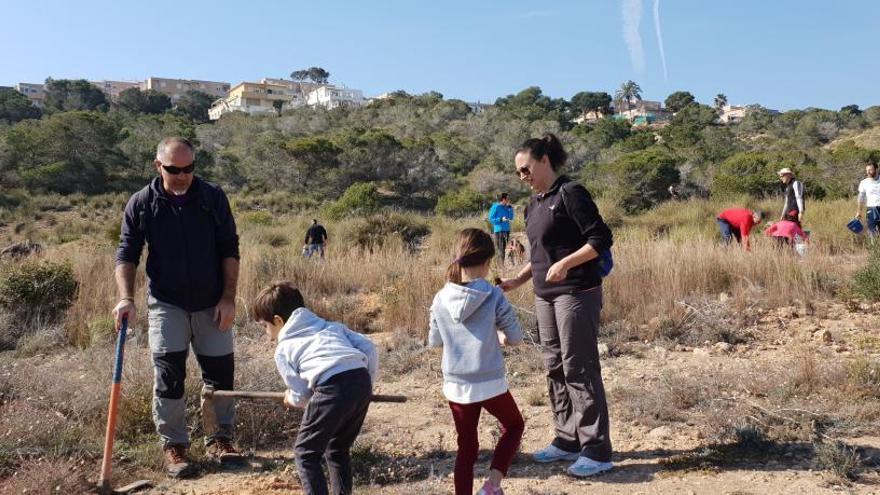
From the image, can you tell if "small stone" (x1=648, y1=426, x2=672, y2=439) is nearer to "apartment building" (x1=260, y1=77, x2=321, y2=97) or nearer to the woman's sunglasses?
the woman's sunglasses

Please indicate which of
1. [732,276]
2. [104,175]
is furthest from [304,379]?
[104,175]

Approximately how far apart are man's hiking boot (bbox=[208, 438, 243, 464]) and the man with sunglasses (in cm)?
2

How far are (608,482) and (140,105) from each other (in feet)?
277

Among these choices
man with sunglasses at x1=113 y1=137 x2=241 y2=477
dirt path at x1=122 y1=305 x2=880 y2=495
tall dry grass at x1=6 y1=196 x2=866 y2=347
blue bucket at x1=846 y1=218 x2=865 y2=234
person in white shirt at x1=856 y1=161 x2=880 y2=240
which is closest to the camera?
dirt path at x1=122 y1=305 x2=880 y2=495

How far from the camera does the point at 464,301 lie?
318cm

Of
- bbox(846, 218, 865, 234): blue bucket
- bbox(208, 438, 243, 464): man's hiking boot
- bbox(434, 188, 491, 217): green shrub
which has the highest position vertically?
bbox(434, 188, 491, 217): green shrub

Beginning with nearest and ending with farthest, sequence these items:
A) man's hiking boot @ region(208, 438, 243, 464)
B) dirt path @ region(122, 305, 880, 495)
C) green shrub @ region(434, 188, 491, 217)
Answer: dirt path @ region(122, 305, 880, 495) → man's hiking boot @ region(208, 438, 243, 464) → green shrub @ region(434, 188, 491, 217)

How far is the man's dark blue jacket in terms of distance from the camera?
3.92 m

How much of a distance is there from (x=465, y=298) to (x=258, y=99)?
115m

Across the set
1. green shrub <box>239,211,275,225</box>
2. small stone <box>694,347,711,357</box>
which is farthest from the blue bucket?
green shrub <box>239,211,275,225</box>

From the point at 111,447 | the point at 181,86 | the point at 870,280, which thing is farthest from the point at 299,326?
the point at 181,86

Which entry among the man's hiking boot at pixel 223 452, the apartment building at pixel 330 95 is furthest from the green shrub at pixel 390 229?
the apartment building at pixel 330 95

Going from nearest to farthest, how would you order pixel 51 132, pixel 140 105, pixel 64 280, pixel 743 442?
pixel 743 442
pixel 64 280
pixel 51 132
pixel 140 105

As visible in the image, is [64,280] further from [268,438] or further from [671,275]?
[671,275]
